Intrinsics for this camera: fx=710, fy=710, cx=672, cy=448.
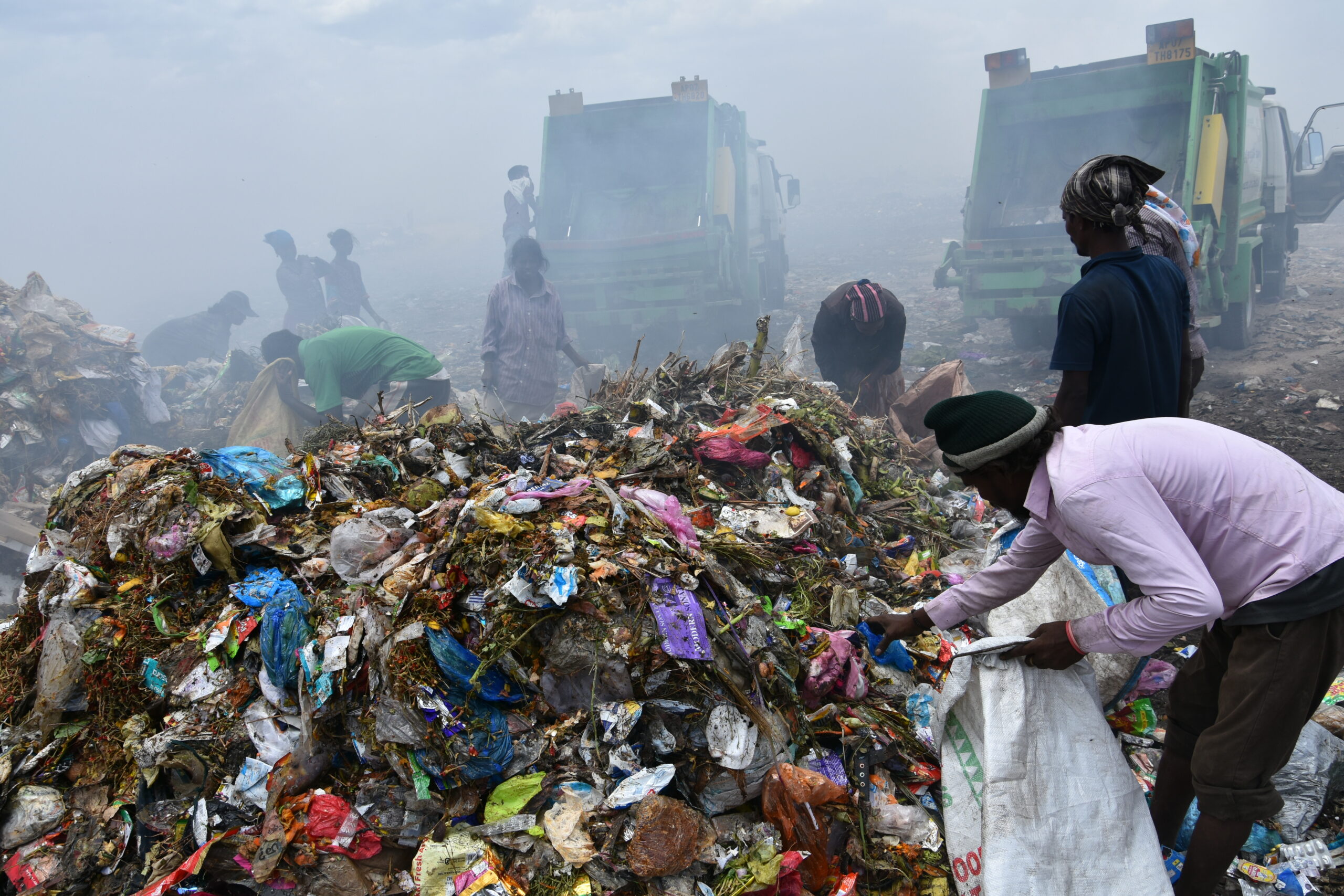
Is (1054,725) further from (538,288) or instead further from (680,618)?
(538,288)

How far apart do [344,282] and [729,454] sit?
10.3m

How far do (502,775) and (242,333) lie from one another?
17.1 meters

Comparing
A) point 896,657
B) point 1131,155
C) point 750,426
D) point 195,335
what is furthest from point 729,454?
point 195,335

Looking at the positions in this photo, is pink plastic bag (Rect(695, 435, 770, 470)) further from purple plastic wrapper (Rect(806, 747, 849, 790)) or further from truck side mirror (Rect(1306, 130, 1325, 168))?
truck side mirror (Rect(1306, 130, 1325, 168))

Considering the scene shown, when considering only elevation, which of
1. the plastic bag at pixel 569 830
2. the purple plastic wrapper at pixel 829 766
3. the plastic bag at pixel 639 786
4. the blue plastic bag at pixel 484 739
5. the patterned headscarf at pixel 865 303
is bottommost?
the plastic bag at pixel 569 830

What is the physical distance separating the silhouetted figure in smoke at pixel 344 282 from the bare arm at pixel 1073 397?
35.8 ft

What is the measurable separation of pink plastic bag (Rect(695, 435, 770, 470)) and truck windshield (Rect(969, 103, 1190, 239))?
5.97 metres

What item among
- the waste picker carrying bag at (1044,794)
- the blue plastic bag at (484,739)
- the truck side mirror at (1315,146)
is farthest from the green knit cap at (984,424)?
the truck side mirror at (1315,146)

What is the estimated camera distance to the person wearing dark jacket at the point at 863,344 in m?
5.41

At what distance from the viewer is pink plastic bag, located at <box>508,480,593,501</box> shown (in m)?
2.68

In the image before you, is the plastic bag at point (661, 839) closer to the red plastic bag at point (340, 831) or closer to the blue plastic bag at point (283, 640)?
the red plastic bag at point (340, 831)

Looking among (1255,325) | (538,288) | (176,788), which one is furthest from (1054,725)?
(1255,325)

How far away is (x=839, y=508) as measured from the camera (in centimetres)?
363

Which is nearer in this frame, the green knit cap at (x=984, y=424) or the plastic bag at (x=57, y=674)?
the green knit cap at (x=984, y=424)
